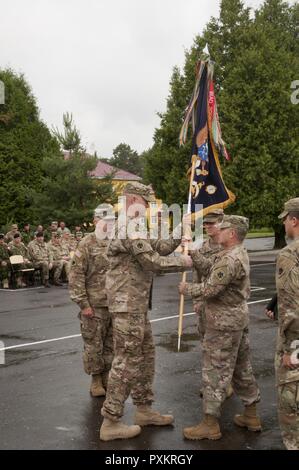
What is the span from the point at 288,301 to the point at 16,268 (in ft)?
45.3

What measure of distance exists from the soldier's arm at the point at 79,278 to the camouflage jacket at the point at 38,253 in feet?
36.3

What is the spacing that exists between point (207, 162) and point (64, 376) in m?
3.23

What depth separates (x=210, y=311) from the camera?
5117mm

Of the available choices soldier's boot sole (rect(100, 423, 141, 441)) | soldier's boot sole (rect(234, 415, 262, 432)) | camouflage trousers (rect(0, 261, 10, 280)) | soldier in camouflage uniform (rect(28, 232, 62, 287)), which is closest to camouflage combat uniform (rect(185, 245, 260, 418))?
soldier's boot sole (rect(234, 415, 262, 432))

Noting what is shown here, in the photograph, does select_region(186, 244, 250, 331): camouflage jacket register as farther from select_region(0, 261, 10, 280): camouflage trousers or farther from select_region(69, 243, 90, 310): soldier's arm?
select_region(0, 261, 10, 280): camouflage trousers

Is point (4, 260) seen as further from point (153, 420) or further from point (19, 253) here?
point (153, 420)

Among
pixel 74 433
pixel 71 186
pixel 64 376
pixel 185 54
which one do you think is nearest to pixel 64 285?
pixel 71 186

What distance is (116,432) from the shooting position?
4.95 metres

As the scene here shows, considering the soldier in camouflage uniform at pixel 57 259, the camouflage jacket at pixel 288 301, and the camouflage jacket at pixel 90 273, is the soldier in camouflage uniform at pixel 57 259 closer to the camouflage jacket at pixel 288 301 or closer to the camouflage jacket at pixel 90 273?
the camouflage jacket at pixel 90 273

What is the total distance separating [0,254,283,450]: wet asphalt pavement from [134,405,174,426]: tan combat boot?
8 cm

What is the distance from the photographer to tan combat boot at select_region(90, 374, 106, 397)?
6.11 meters

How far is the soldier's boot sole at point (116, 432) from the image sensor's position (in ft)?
16.2
